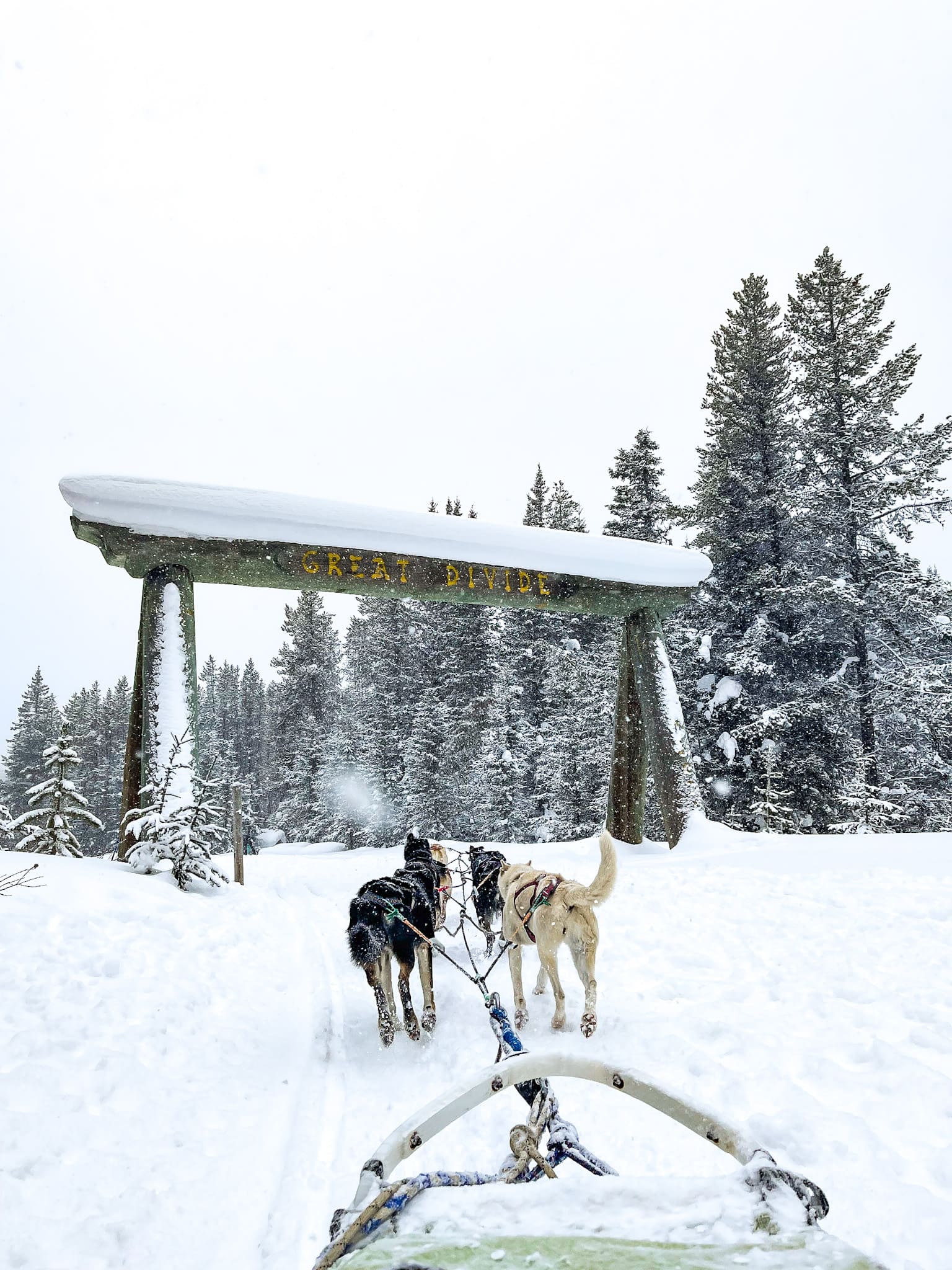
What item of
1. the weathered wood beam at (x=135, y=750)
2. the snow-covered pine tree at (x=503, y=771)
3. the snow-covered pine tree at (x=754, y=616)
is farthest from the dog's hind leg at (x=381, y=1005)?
the snow-covered pine tree at (x=503, y=771)

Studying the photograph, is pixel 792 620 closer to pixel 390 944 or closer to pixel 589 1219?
pixel 390 944

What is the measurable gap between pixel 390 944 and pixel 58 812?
31.4ft

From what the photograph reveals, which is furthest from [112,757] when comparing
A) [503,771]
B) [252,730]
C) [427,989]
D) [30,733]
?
[427,989]

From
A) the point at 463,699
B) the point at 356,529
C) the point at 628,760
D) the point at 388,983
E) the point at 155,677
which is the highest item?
the point at 356,529

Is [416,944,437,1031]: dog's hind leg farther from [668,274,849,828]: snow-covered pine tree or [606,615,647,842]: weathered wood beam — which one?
[668,274,849,828]: snow-covered pine tree

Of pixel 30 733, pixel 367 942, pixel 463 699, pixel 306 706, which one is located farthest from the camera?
pixel 30 733

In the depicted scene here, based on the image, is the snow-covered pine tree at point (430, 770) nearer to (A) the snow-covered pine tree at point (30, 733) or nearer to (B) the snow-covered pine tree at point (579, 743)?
(B) the snow-covered pine tree at point (579, 743)

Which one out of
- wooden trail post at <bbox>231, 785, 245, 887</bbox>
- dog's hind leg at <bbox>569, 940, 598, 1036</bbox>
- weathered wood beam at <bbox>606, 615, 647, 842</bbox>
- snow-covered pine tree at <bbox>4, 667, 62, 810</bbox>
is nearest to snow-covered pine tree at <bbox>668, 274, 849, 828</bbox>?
weathered wood beam at <bbox>606, 615, 647, 842</bbox>

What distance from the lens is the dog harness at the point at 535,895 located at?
4.58m

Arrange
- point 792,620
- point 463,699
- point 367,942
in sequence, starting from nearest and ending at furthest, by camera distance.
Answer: point 367,942
point 792,620
point 463,699

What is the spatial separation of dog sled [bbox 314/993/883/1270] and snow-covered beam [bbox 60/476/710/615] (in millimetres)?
8310

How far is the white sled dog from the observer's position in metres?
4.34

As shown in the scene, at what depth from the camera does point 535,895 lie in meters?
4.64

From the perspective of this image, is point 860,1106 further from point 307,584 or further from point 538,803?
point 538,803
